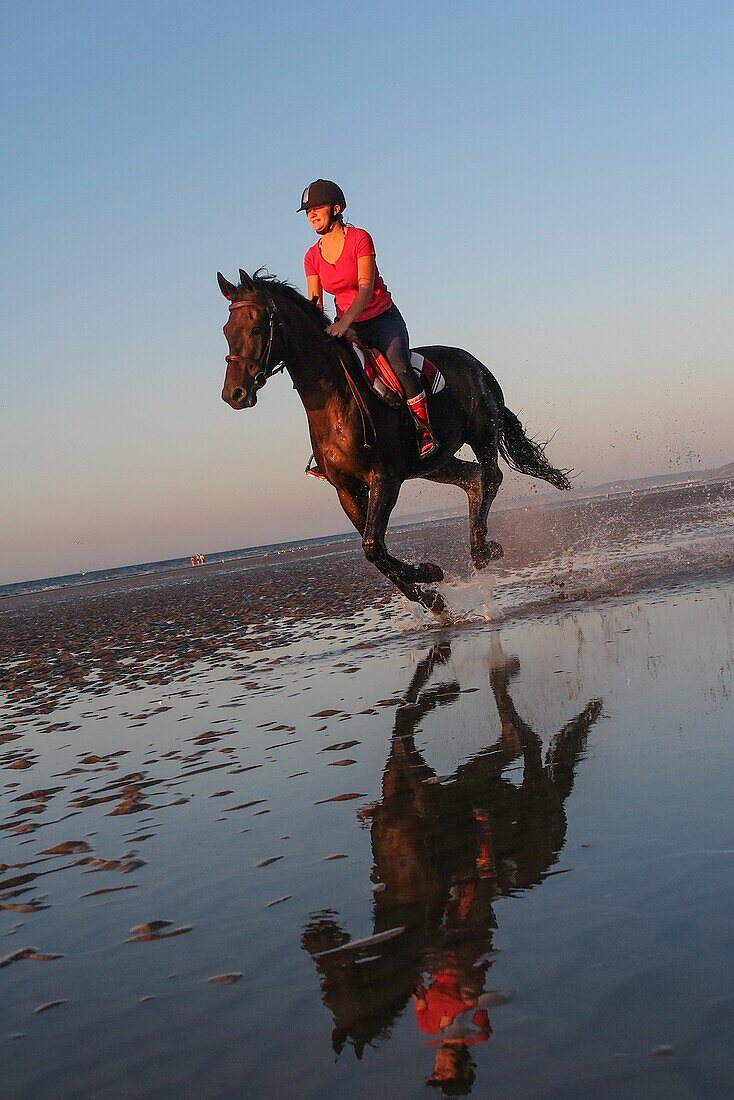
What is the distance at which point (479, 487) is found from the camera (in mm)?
11859

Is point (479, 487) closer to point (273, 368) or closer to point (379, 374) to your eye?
point (379, 374)

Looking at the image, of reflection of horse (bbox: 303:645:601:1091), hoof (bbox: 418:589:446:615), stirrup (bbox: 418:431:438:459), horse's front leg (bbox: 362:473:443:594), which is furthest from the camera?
hoof (bbox: 418:589:446:615)

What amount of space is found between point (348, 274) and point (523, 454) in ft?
14.5

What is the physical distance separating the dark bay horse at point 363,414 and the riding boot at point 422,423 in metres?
0.13

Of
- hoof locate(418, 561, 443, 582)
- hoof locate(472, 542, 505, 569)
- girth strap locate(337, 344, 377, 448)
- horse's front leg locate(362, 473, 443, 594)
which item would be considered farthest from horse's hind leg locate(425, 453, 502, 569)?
girth strap locate(337, 344, 377, 448)

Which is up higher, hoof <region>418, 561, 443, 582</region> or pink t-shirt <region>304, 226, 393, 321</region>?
pink t-shirt <region>304, 226, 393, 321</region>

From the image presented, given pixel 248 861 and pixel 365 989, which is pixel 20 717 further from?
pixel 365 989

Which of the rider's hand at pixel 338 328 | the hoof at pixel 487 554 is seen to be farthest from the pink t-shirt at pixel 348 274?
the hoof at pixel 487 554

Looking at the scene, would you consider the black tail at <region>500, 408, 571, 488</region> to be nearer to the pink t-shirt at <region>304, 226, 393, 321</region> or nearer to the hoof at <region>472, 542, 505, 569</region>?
the hoof at <region>472, 542, 505, 569</region>

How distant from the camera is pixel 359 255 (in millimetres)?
9344

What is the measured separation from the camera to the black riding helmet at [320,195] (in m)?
9.07

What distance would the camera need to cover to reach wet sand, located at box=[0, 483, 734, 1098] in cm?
227

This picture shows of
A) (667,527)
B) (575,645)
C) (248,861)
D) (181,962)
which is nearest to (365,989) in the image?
(181,962)

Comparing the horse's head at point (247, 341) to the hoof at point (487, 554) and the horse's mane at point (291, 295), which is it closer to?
the horse's mane at point (291, 295)
